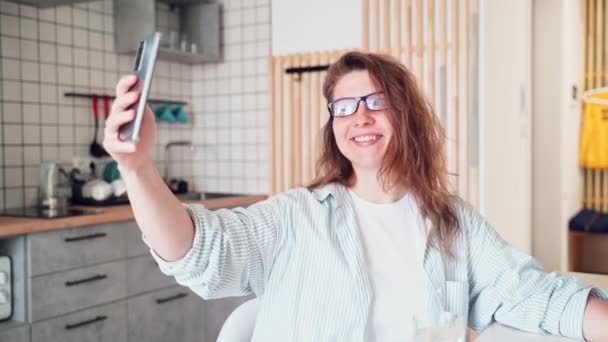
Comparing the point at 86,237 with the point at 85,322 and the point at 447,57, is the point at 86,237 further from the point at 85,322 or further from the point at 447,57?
the point at 447,57

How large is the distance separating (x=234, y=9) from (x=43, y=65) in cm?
137

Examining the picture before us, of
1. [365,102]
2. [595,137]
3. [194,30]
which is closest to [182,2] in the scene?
[194,30]

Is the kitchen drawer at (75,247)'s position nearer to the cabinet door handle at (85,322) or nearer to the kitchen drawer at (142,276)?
the kitchen drawer at (142,276)

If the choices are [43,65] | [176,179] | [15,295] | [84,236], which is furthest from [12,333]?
[176,179]

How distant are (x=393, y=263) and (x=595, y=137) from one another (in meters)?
4.38

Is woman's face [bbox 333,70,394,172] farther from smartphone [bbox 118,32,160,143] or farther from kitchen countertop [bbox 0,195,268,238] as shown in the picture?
kitchen countertop [bbox 0,195,268,238]

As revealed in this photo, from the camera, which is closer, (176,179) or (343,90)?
(343,90)

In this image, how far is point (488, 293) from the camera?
1355 millimetres

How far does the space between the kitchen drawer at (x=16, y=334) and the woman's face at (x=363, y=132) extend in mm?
1766

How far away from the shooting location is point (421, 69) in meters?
3.28

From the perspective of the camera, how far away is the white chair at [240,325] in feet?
4.11

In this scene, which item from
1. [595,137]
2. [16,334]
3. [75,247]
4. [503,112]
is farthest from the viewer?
[595,137]

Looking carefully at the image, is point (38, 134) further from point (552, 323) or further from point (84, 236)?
point (552, 323)

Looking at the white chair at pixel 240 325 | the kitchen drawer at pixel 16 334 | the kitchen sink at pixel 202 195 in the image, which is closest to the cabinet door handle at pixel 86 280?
the kitchen drawer at pixel 16 334
